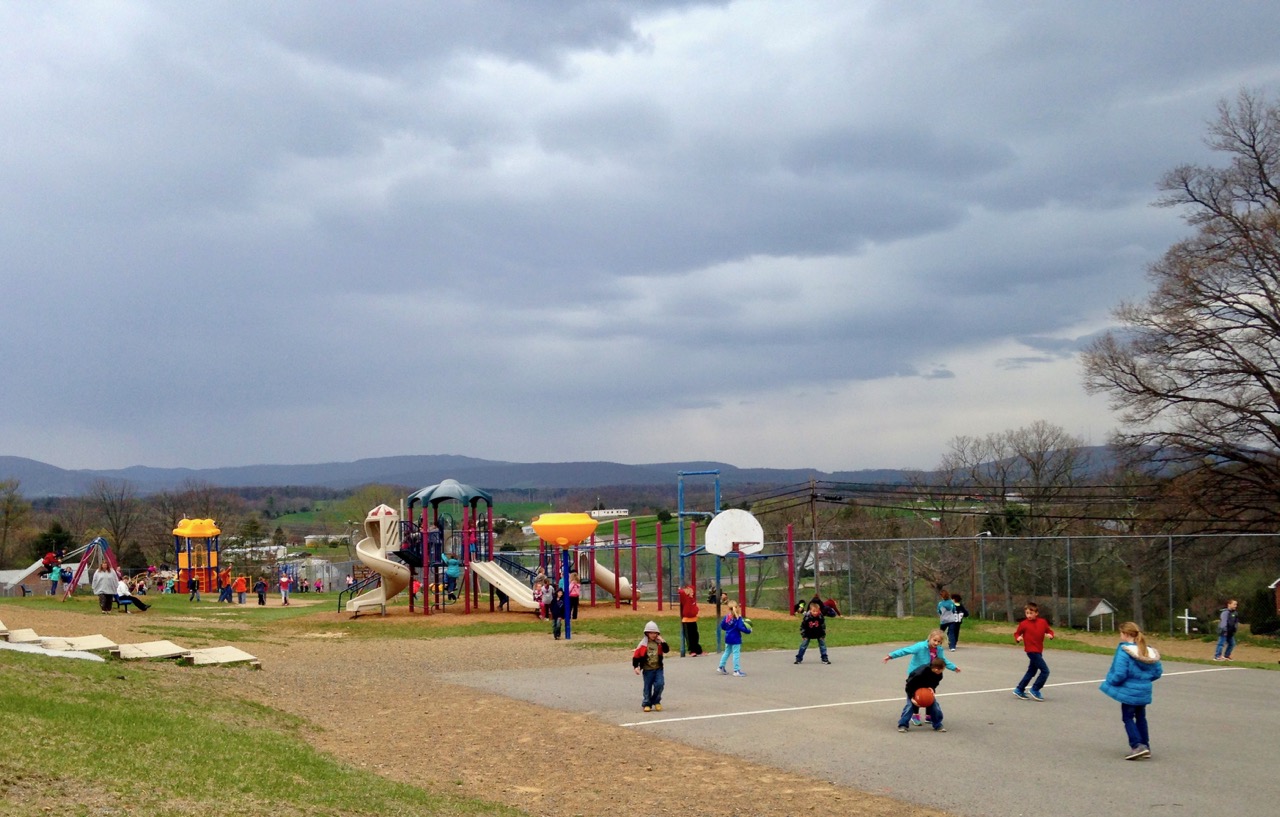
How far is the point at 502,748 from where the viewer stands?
527 inches

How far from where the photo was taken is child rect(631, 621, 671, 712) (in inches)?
622

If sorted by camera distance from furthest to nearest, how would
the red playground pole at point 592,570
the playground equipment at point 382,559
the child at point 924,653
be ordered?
the playground equipment at point 382,559 → the red playground pole at point 592,570 → the child at point 924,653

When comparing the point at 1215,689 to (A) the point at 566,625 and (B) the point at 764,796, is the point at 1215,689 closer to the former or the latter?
(B) the point at 764,796

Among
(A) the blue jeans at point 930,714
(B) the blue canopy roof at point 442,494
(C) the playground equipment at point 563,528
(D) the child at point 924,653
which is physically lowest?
(A) the blue jeans at point 930,714

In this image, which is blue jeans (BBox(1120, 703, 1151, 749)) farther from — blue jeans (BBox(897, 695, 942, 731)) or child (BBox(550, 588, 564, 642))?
child (BBox(550, 588, 564, 642))

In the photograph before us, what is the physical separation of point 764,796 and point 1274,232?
32.6 metres

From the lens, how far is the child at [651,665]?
622 inches

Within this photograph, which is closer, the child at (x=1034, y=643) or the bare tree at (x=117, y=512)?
the child at (x=1034, y=643)

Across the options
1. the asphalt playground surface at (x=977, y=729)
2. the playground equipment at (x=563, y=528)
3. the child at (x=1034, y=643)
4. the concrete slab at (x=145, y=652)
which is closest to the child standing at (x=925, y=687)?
the asphalt playground surface at (x=977, y=729)

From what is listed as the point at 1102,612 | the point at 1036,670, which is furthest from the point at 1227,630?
the point at 1036,670

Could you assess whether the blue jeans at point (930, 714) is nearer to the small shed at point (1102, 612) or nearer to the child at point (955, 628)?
the child at point (955, 628)

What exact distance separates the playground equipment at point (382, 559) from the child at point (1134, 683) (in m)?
30.2

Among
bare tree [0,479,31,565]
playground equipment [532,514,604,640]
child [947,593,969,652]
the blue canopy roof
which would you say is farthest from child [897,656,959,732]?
bare tree [0,479,31,565]

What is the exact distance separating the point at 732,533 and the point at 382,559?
18.4 meters
